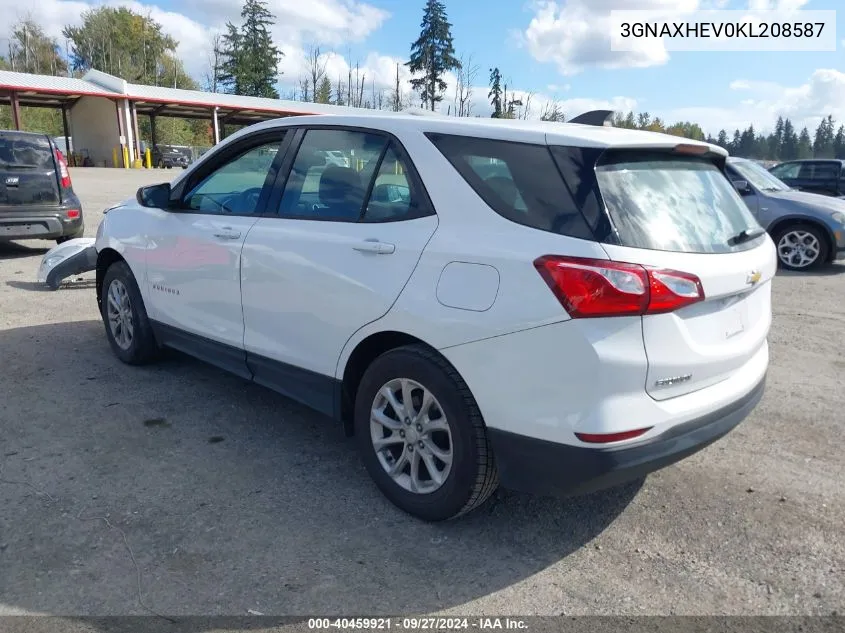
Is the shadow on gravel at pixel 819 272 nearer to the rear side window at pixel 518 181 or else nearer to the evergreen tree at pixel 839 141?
the rear side window at pixel 518 181

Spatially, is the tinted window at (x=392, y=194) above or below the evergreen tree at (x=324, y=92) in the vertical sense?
below

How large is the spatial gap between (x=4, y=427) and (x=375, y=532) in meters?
2.52

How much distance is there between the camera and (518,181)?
2.80m

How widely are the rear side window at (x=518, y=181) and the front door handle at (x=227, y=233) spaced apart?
1.46 meters

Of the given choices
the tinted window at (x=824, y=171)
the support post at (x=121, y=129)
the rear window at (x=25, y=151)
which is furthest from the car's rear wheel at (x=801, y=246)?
the support post at (x=121, y=129)

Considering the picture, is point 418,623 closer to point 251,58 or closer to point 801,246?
point 801,246

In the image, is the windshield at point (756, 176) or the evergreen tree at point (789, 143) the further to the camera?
the evergreen tree at point (789, 143)

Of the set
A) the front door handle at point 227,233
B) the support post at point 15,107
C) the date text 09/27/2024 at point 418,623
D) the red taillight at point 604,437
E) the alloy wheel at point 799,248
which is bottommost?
the date text 09/27/2024 at point 418,623

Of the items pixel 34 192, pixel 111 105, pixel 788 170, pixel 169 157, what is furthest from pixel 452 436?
pixel 169 157

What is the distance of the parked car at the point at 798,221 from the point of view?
9.91 m

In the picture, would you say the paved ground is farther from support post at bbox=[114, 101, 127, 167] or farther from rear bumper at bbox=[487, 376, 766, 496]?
support post at bbox=[114, 101, 127, 167]

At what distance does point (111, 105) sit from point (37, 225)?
116ft

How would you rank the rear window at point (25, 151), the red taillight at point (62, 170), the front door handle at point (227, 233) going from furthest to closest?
1. the red taillight at point (62, 170)
2. the rear window at point (25, 151)
3. the front door handle at point (227, 233)

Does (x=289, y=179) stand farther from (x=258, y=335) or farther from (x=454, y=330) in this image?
(x=454, y=330)
